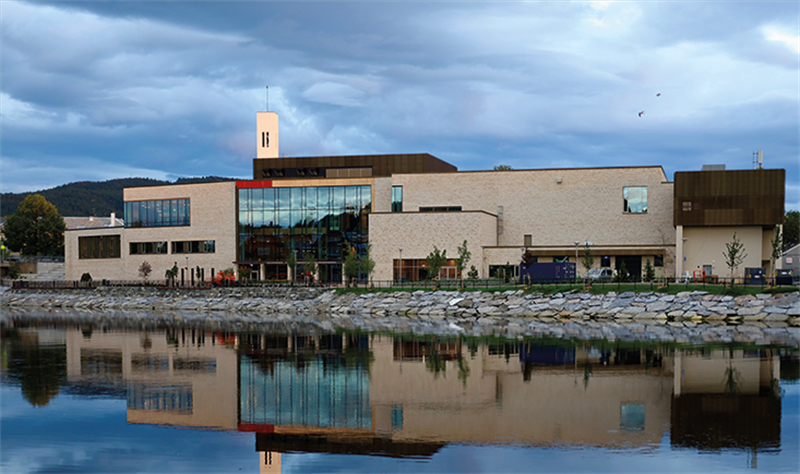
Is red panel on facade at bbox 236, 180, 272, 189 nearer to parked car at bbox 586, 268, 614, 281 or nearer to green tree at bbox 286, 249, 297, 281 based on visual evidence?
green tree at bbox 286, 249, 297, 281

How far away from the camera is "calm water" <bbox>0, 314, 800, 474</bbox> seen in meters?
15.5

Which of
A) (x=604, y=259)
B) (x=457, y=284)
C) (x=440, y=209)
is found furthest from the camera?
(x=440, y=209)

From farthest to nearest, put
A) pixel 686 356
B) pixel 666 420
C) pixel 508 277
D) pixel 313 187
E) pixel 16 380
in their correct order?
pixel 313 187 < pixel 508 277 < pixel 686 356 < pixel 16 380 < pixel 666 420

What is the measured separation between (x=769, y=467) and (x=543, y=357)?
670 inches

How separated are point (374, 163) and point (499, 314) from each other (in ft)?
138

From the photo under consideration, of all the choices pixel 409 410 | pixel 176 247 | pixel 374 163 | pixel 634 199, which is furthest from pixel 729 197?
pixel 176 247

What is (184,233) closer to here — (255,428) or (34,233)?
(34,233)

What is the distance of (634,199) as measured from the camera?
3155 inches

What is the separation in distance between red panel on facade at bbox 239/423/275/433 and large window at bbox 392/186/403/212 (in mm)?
67708

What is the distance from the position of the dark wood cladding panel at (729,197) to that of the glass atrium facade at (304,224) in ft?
121

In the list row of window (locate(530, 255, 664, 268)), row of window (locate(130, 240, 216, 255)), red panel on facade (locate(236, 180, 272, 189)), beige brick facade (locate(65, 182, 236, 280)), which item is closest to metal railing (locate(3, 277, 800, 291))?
beige brick facade (locate(65, 182, 236, 280))

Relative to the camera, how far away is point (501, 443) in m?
16.2

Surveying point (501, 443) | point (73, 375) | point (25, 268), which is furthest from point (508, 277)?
point (25, 268)

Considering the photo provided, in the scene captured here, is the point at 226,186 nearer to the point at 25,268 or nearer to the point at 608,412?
the point at 25,268
